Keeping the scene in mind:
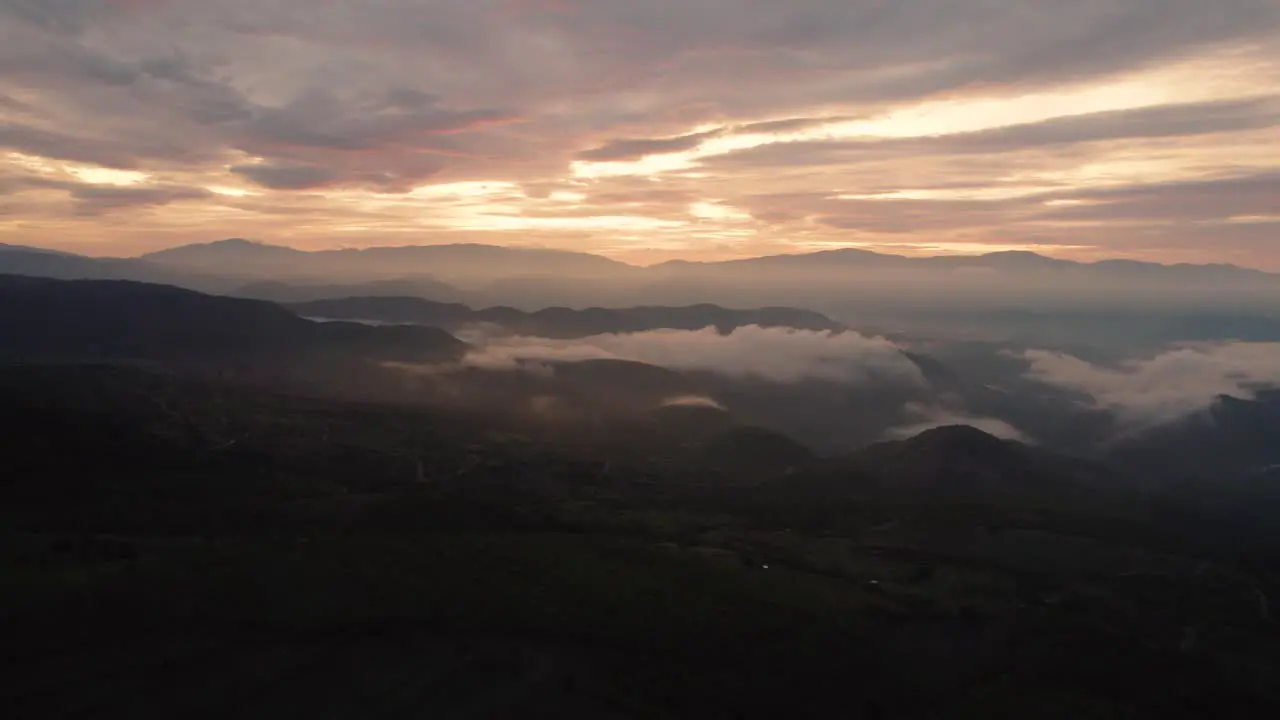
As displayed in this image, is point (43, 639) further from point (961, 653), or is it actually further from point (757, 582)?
point (961, 653)

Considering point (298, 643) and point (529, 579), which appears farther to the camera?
point (529, 579)

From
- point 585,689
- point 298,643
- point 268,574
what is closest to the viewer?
point 585,689

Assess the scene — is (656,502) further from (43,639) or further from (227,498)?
(43,639)

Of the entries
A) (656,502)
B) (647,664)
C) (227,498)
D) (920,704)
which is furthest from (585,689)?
(656,502)

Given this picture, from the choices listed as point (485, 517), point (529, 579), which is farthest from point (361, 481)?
point (529, 579)

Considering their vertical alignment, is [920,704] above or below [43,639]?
below

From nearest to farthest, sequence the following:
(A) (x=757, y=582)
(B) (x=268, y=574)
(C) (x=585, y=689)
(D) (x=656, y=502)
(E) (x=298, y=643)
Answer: (C) (x=585, y=689), (E) (x=298, y=643), (B) (x=268, y=574), (A) (x=757, y=582), (D) (x=656, y=502)
